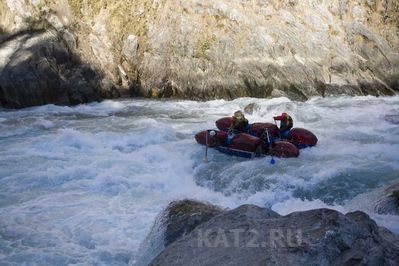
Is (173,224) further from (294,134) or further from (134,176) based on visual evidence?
(294,134)

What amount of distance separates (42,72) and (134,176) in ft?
28.5

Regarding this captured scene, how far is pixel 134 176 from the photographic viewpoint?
29.0 ft

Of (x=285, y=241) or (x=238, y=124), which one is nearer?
(x=285, y=241)

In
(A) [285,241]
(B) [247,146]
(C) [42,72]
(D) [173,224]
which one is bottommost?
(B) [247,146]

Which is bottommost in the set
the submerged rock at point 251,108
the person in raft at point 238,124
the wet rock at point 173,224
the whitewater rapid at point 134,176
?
the submerged rock at point 251,108

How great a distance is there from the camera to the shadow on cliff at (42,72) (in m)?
15.4

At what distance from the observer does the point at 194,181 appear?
8.92 m

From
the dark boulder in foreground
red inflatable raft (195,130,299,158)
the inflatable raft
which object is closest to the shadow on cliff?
the inflatable raft

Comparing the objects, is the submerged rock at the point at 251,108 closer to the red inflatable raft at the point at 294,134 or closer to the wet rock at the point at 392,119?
the red inflatable raft at the point at 294,134

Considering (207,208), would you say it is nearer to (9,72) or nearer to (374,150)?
(374,150)

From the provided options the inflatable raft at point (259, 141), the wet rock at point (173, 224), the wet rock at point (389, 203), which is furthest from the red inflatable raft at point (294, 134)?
the wet rock at point (173, 224)

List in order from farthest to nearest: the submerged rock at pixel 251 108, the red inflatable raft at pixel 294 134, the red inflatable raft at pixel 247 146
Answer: the submerged rock at pixel 251 108
the red inflatable raft at pixel 294 134
the red inflatable raft at pixel 247 146

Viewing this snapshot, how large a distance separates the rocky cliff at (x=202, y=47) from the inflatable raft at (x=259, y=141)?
6.77 meters

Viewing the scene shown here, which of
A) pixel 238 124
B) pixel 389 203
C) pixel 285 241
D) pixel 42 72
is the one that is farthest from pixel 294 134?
pixel 42 72
